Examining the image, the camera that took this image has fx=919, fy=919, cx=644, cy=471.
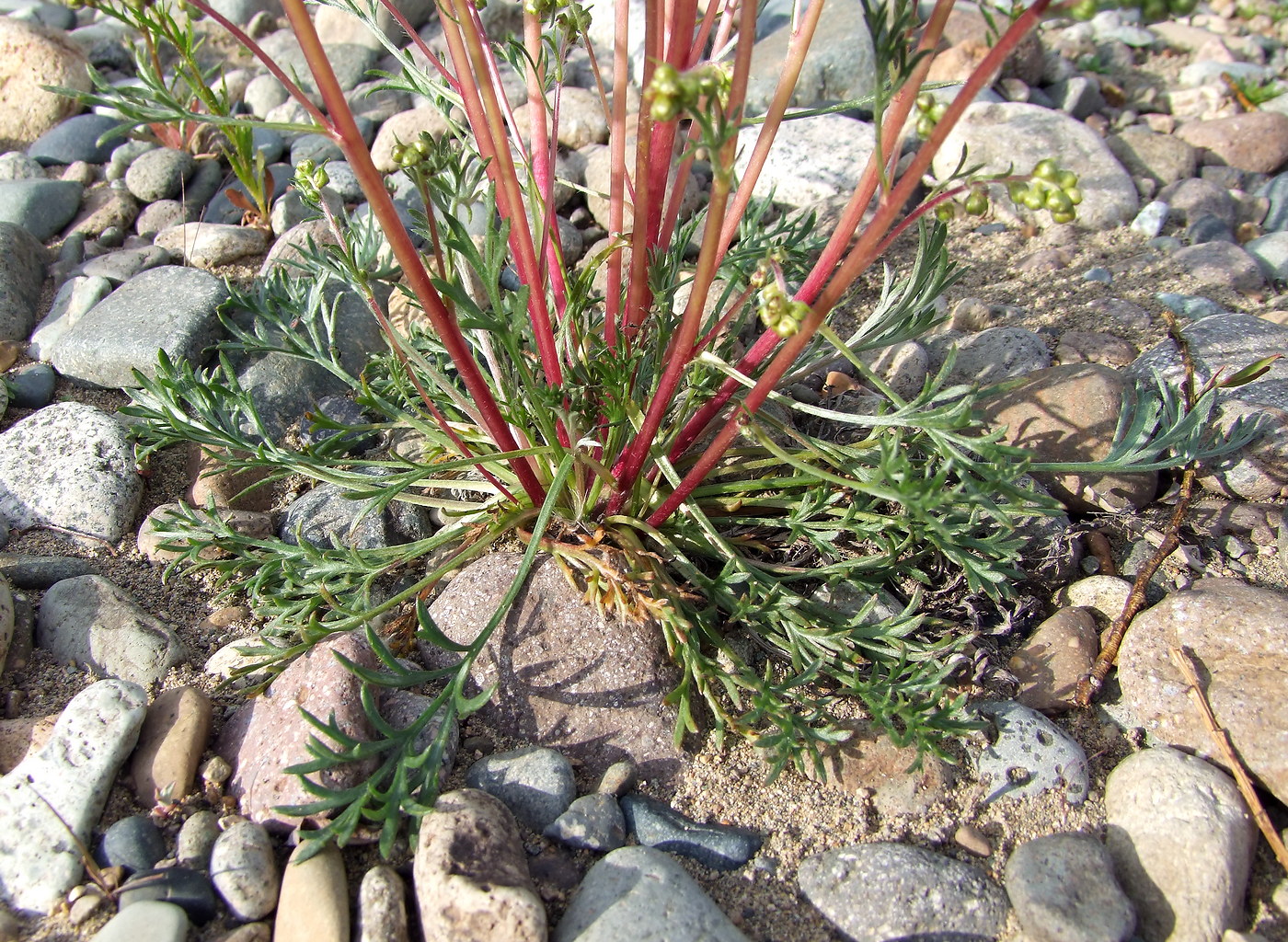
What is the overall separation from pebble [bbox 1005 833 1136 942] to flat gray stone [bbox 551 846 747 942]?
0.61 m

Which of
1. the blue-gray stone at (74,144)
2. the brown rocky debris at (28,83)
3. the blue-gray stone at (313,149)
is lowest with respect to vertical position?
the blue-gray stone at (313,149)

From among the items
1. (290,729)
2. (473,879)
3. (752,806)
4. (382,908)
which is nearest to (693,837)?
(752,806)

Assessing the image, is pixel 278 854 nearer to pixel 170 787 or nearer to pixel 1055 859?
pixel 170 787

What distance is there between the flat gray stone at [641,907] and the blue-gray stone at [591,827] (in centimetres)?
10

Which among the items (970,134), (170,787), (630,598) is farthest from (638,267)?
(970,134)

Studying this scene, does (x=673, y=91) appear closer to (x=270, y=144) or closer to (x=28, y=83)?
(x=270, y=144)

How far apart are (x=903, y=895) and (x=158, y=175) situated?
4263 millimetres

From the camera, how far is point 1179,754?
7.03 feet

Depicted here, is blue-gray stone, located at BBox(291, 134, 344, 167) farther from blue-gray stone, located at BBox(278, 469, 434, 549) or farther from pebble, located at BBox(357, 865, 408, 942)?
pebble, located at BBox(357, 865, 408, 942)

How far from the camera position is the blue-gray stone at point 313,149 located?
4.38 meters

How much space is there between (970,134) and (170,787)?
13.4 ft

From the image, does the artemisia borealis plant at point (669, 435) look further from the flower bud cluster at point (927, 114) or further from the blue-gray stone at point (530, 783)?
the blue-gray stone at point (530, 783)

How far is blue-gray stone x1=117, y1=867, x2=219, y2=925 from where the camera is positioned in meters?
1.83

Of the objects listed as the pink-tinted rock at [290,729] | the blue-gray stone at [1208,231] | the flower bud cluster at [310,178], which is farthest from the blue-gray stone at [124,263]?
the blue-gray stone at [1208,231]
